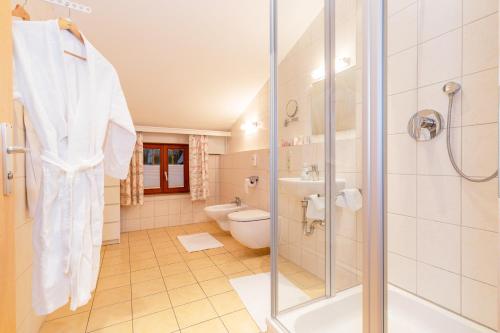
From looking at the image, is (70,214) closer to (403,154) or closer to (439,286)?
(403,154)

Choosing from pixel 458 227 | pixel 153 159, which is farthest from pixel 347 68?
pixel 153 159

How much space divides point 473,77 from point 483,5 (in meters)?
0.31

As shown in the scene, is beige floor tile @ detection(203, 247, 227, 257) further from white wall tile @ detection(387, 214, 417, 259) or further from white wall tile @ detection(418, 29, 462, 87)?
white wall tile @ detection(418, 29, 462, 87)

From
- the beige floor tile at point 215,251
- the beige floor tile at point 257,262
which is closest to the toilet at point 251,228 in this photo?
the beige floor tile at point 257,262

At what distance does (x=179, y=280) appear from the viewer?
2127 millimetres

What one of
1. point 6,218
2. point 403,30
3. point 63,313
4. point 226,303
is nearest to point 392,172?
point 403,30

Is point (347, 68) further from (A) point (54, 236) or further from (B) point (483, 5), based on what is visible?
(A) point (54, 236)

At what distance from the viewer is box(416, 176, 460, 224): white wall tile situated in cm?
115

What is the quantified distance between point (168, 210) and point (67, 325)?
250cm

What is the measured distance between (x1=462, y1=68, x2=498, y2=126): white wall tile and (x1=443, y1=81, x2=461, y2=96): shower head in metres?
0.02

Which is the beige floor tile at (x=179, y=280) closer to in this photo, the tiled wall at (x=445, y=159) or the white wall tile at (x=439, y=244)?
the tiled wall at (x=445, y=159)

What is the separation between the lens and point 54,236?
922 mm

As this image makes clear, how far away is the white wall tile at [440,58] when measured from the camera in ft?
3.71

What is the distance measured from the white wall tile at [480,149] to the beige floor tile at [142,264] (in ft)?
8.78
